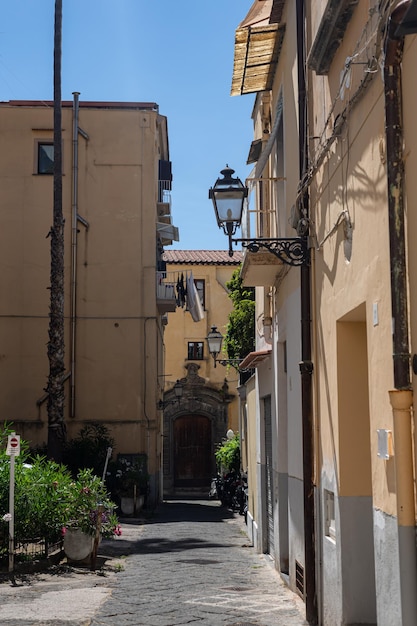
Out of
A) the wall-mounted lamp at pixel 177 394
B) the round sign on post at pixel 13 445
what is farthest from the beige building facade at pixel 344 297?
the wall-mounted lamp at pixel 177 394

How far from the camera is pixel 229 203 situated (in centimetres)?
973

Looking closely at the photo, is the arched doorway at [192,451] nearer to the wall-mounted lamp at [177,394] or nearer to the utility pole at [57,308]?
the wall-mounted lamp at [177,394]

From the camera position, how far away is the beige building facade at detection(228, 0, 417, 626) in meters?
5.00

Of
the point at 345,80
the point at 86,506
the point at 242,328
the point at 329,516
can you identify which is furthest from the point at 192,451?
the point at 345,80

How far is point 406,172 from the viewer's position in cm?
502

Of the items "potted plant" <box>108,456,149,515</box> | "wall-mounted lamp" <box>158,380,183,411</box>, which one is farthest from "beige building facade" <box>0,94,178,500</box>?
"wall-mounted lamp" <box>158,380,183,411</box>

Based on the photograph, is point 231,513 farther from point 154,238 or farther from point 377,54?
point 377,54

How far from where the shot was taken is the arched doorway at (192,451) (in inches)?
1544

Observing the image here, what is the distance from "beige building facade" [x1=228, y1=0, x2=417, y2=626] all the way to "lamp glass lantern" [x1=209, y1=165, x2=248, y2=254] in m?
0.70

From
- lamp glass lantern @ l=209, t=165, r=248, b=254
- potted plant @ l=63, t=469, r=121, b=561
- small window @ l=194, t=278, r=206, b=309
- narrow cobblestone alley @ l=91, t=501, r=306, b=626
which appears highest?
small window @ l=194, t=278, r=206, b=309

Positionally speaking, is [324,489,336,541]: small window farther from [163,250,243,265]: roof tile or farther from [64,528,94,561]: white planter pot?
[163,250,243,265]: roof tile

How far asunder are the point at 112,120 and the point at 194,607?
19601 millimetres

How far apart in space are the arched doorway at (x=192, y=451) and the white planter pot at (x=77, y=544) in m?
26.8

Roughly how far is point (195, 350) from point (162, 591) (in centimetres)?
3053
